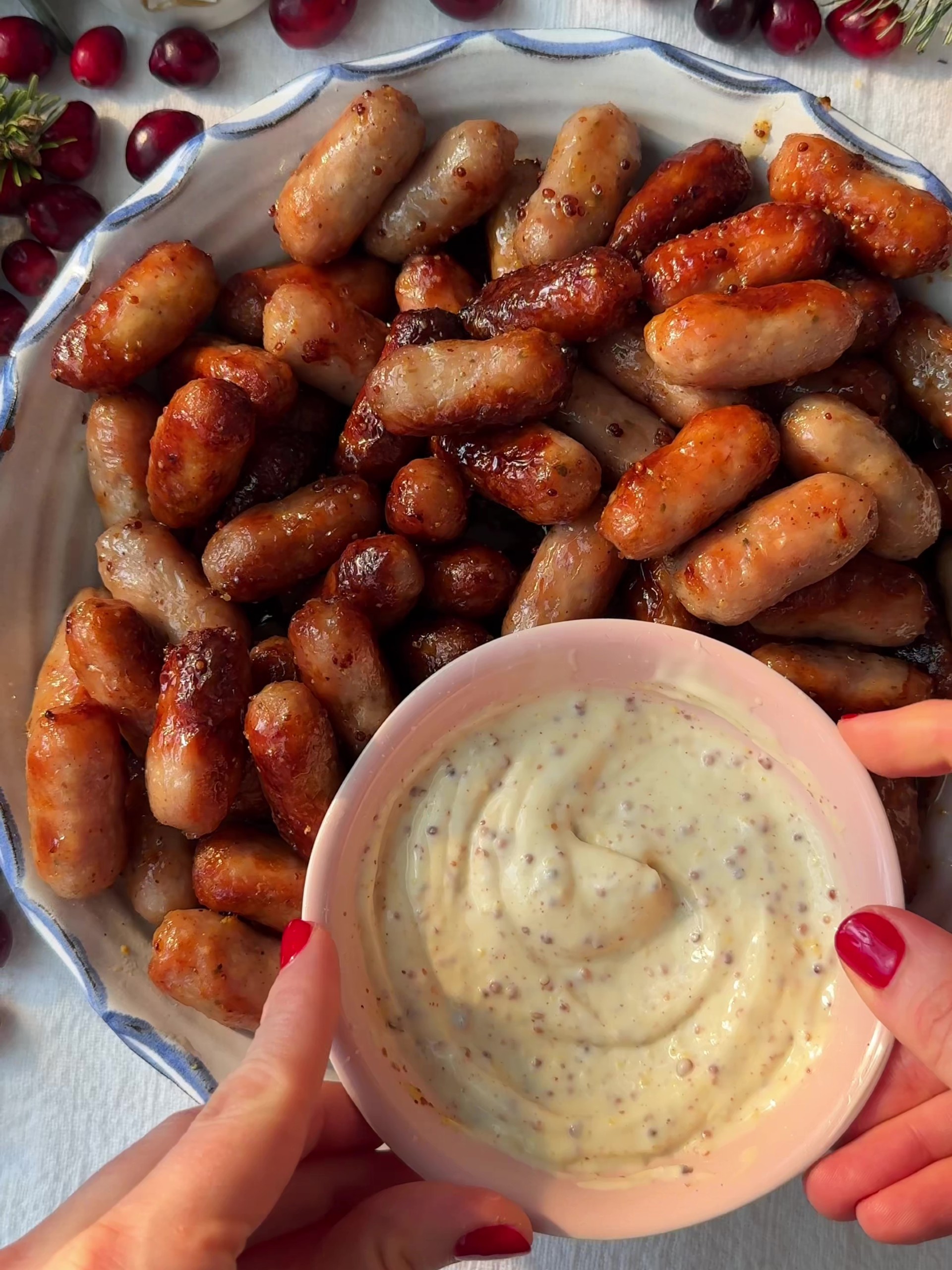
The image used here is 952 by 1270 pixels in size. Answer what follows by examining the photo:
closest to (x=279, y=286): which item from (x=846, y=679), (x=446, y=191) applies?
(x=446, y=191)

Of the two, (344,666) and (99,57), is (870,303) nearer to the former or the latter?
(344,666)

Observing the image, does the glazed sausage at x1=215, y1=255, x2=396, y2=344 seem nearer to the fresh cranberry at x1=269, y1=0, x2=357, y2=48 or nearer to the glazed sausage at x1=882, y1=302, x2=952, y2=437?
the fresh cranberry at x1=269, y1=0, x2=357, y2=48

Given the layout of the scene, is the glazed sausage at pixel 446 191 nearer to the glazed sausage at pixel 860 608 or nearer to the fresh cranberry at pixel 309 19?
the fresh cranberry at pixel 309 19

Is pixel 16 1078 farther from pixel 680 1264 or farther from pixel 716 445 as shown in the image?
pixel 716 445

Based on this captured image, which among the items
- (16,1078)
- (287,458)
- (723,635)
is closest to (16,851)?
(16,1078)

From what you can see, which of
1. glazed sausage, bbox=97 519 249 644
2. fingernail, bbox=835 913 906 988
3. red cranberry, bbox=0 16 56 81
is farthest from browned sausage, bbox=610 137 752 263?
red cranberry, bbox=0 16 56 81

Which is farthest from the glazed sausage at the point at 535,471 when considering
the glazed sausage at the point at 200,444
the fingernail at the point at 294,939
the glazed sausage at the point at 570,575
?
the fingernail at the point at 294,939
